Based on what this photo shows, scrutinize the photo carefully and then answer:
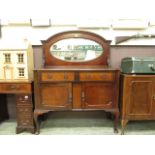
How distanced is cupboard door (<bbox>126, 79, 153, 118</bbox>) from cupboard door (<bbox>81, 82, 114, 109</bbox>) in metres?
0.24

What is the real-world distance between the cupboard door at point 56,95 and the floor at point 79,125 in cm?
38

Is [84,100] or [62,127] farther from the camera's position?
[62,127]

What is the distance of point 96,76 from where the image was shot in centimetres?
216

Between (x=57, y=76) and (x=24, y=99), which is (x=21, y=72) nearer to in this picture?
(x=24, y=99)

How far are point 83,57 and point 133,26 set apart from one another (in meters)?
0.82

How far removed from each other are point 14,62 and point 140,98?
63.5 inches

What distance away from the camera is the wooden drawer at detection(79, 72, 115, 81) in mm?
2154

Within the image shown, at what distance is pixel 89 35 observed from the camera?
8.20ft

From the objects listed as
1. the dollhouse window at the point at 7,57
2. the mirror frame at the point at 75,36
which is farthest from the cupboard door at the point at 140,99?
the dollhouse window at the point at 7,57

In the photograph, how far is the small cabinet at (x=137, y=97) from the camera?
213 cm
